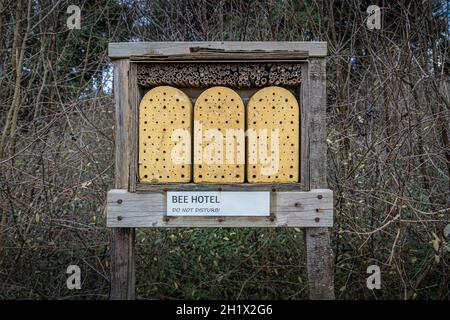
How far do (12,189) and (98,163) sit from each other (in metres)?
0.71

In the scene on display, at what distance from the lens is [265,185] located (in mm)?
2852

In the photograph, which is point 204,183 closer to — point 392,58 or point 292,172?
point 292,172

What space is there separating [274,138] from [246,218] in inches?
17.8

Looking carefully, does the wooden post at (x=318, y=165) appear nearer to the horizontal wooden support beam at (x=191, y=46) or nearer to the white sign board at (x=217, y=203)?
the horizontal wooden support beam at (x=191, y=46)

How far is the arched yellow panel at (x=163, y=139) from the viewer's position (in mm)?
2871

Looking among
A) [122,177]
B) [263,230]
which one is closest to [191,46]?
[122,177]

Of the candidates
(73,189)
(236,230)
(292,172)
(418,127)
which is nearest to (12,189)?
(73,189)
